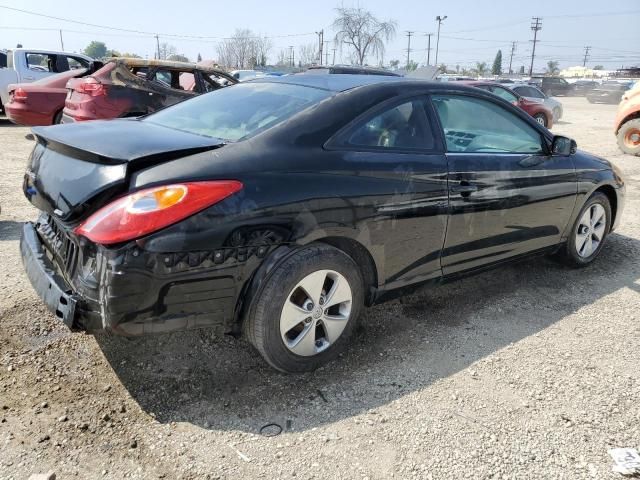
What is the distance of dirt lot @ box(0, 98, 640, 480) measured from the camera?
2.21m

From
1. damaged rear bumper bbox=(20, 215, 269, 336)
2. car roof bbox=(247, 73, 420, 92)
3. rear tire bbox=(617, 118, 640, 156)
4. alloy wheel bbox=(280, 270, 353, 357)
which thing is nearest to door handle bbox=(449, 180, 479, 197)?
car roof bbox=(247, 73, 420, 92)

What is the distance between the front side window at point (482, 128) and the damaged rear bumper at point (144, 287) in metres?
1.59

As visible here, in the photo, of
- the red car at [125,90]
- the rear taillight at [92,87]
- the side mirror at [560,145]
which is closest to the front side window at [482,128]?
the side mirror at [560,145]

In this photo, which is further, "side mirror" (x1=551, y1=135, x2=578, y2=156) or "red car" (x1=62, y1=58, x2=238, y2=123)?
"red car" (x1=62, y1=58, x2=238, y2=123)

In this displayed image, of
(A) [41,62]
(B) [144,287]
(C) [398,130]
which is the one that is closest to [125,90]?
(A) [41,62]

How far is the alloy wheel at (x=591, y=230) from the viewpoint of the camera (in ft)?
14.4

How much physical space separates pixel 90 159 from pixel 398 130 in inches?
65.5

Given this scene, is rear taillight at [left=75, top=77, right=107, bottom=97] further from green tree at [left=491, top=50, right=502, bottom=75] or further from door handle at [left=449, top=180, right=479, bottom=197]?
green tree at [left=491, top=50, right=502, bottom=75]

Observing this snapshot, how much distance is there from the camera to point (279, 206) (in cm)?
245

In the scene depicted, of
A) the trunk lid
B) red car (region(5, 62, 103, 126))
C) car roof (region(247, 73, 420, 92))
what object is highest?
car roof (region(247, 73, 420, 92))

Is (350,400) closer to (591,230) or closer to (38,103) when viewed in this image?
(591,230)

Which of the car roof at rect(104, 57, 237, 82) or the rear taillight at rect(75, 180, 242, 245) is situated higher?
the car roof at rect(104, 57, 237, 82)

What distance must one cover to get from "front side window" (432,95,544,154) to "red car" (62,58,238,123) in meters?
5.74

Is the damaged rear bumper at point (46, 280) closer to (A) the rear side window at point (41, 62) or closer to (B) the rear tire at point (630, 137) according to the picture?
(A) the rear side window at point (41, 62)
